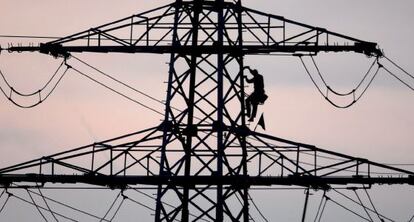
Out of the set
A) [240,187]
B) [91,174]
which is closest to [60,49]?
[91,174]

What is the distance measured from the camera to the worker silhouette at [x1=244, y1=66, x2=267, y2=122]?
45.1 m

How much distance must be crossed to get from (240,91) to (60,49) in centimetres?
620

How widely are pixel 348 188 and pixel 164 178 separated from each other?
244 inches

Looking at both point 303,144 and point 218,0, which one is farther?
point 218,0

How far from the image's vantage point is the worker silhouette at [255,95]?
148ft

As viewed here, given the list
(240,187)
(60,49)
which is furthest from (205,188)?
(60,49)

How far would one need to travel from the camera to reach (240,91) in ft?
147

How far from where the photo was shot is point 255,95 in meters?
45.2

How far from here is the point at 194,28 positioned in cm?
4453

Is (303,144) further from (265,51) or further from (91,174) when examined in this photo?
(91,174)

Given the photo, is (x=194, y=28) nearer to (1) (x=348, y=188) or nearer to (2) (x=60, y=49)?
(2) (x=60, y=49)

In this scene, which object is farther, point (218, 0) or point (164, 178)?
point (218, 0)

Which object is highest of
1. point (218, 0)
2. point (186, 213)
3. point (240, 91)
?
point (218, 0)

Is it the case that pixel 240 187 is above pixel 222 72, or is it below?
below
